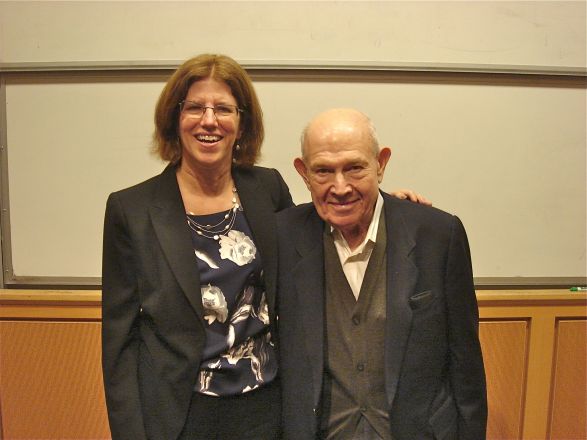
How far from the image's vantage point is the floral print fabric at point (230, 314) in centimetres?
120

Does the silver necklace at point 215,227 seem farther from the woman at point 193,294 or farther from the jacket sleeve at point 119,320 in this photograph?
the jacket sleeve at point 119,320

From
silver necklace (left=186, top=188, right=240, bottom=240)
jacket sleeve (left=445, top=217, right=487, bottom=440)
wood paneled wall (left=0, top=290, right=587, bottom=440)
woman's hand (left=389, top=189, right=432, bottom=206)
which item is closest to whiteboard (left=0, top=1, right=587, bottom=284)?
wood paneled wall (left=0, top=290, right=587, bottom=440)

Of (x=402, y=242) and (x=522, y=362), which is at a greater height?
(x=402, y=242)

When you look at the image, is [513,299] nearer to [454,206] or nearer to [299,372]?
[454,206]

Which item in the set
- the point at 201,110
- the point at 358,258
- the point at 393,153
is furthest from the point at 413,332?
the point at 393,153

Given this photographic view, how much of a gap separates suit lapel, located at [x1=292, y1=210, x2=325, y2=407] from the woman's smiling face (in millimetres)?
329

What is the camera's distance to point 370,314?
1162 millimetres

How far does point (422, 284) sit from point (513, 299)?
108 centimetres

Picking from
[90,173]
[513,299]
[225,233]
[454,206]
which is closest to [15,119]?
[90,173]

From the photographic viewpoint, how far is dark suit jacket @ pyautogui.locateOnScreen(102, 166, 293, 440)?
118 centimetres

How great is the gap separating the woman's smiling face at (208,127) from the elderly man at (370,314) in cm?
23

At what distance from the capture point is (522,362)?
209 centimetres

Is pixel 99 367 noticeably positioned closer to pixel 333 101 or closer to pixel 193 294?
pixel 193 294

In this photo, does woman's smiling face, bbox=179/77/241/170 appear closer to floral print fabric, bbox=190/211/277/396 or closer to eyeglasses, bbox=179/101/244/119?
eyeglasses, bbox=179/101/244/119
